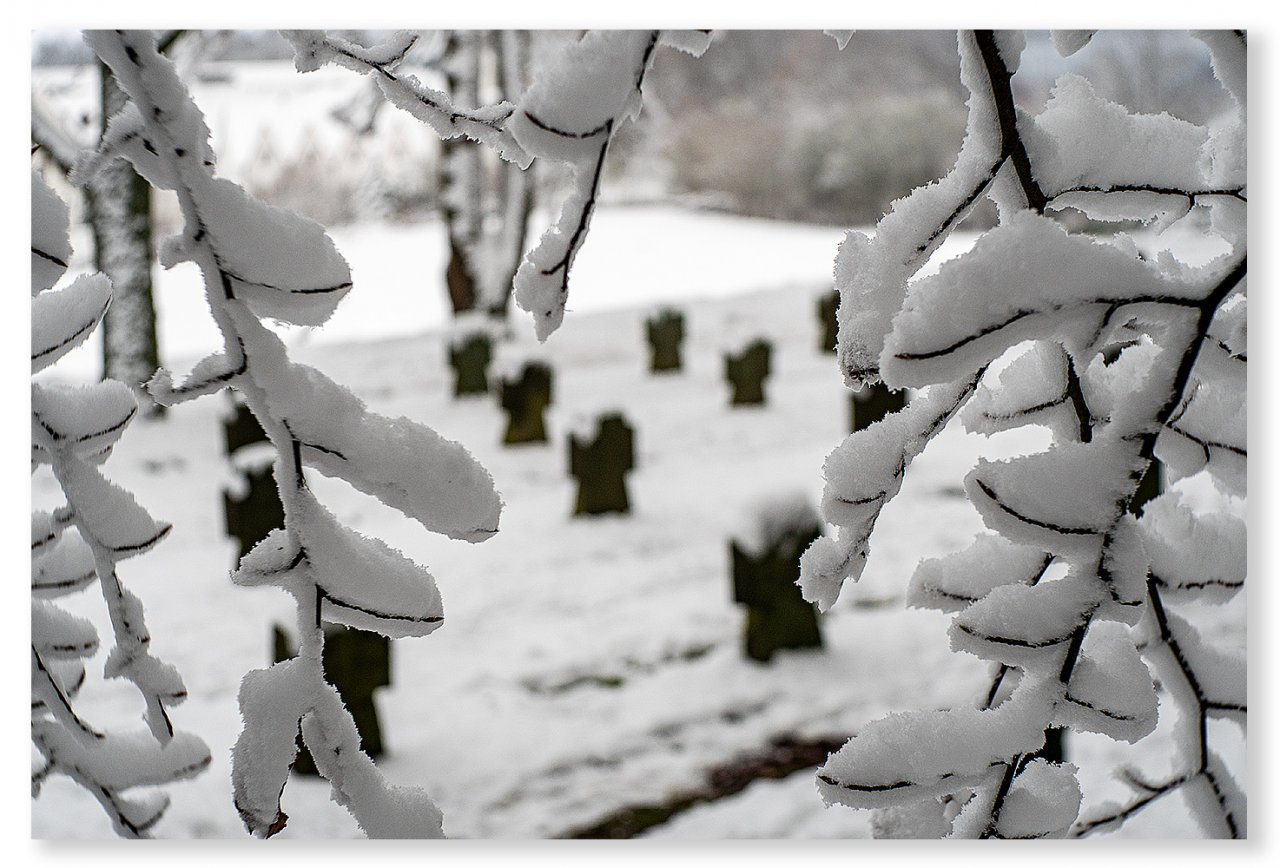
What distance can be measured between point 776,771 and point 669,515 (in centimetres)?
101

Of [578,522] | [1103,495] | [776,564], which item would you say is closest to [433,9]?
[776,564]

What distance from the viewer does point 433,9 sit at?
132 cm

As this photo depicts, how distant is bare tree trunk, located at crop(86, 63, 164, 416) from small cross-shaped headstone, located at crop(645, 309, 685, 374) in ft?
5.05

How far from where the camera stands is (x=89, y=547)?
0.53 m

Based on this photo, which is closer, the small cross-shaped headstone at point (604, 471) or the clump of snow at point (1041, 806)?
the clump of snow at point (1041, 806)

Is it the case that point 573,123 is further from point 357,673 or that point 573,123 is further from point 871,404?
point 871,404

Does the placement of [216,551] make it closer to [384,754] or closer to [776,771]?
[384,754]

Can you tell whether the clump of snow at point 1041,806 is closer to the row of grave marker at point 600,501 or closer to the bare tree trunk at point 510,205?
the row of grave marker at point 600,501

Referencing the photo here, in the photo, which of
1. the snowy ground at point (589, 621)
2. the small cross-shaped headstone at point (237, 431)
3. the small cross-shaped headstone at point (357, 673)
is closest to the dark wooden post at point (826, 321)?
the snowy ground at point (589, 621)

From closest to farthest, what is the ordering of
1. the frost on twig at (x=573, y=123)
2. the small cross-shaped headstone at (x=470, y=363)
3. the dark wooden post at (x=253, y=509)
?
the frost on twig at (x=573, y=123), the dark wooden post at (x=253, y=509), the small cross-shaped headstone at (x=470, y=363)

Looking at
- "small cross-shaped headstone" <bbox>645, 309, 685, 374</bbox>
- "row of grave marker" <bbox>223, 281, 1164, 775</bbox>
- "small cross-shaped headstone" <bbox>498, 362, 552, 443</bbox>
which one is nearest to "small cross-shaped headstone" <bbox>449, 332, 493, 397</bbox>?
"row of grave marker" <bbox>223, 281, 1164, 775</bbox>

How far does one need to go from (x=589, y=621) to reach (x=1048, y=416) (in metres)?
1.66

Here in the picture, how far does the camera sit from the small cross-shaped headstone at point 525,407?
301 cm

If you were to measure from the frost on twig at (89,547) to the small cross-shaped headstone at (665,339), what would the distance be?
3.07 meters
